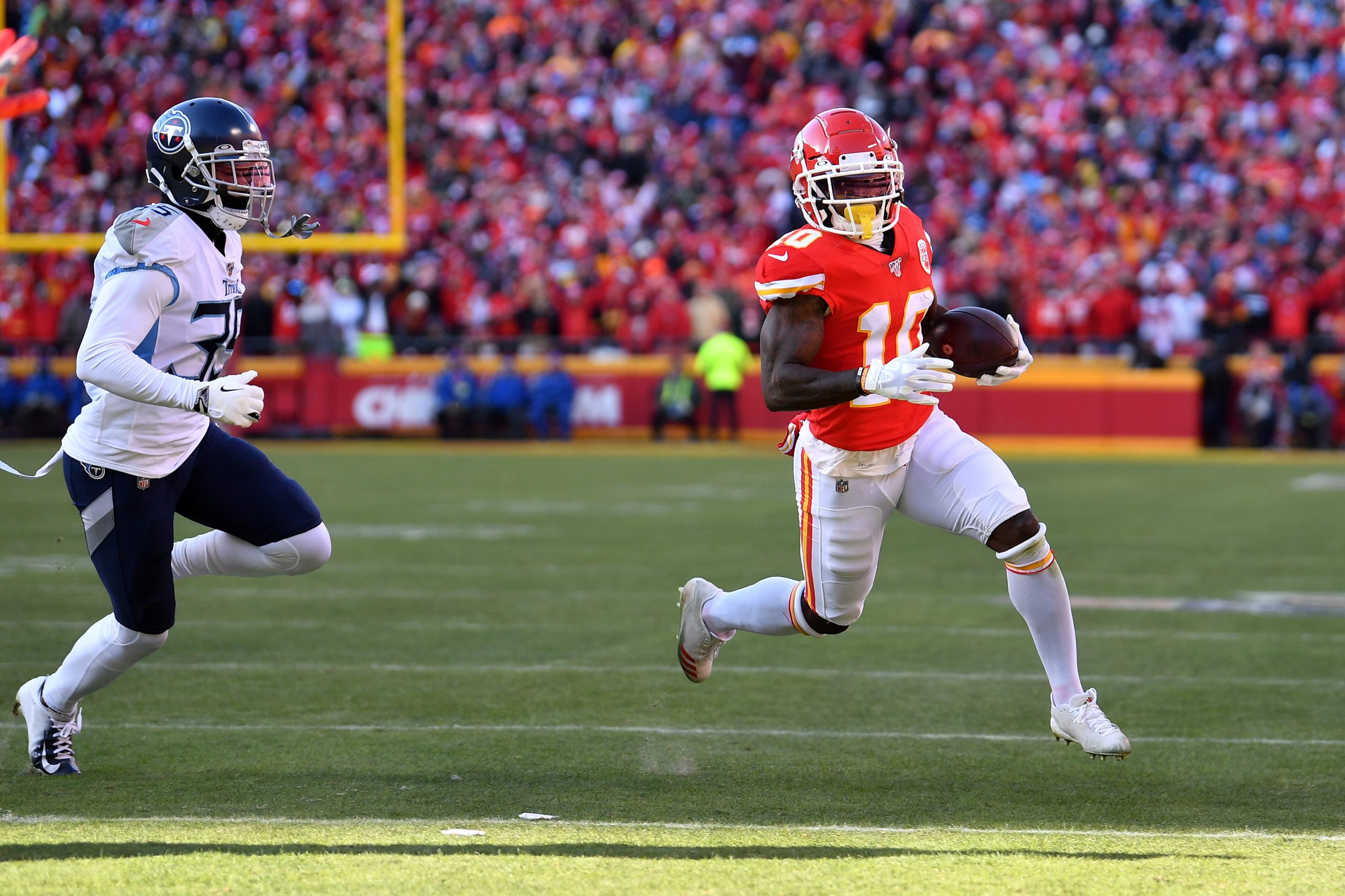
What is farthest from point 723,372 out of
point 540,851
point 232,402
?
point 540,851

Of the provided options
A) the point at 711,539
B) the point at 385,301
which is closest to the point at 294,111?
the point at 711,539

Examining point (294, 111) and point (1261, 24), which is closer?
point (294, 111)

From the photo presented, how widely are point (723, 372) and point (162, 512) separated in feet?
48.4

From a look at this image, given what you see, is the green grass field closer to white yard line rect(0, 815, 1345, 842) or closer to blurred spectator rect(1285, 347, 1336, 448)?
white yard line rect(0, 815, 1345, 842)

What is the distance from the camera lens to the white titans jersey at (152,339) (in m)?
4.42

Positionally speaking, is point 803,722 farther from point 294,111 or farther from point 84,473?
point 294,111

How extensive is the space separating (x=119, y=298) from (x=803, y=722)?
253cm

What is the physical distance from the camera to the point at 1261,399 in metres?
18.3

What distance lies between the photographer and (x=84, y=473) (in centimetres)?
470

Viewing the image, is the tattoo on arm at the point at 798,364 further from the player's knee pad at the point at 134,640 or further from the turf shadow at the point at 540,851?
the player's knee pad at the point at 134,640

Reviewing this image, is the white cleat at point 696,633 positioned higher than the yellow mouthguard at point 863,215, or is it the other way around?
the yellow mouthguard at point 863,215

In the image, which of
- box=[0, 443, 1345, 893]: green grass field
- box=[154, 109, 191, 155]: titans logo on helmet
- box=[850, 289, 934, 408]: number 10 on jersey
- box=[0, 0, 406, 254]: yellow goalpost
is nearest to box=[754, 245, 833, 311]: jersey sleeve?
box=[850, 289, 934, 408]: number 10 on jersey

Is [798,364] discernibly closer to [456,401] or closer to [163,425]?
[163,425]

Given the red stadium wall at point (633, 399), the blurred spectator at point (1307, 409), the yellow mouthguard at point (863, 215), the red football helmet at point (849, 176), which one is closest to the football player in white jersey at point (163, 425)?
the red football helmet at point (849, 176)
